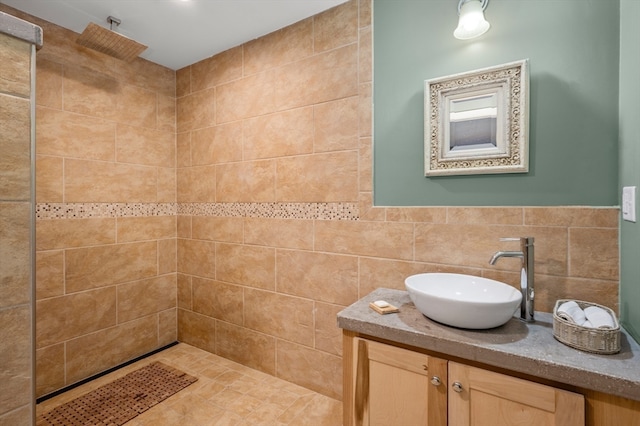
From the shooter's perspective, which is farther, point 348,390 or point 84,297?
point 84,297

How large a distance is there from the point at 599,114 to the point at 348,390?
5.21 ft

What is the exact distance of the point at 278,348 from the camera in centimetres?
217

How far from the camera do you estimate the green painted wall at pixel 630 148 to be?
1066 millimetres

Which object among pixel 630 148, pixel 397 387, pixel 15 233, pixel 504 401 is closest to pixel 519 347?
pixel 504 401

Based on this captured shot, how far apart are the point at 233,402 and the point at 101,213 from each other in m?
1.67

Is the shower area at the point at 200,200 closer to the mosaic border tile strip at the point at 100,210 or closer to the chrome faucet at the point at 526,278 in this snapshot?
the mosaic border tile strip at the point at 100,210

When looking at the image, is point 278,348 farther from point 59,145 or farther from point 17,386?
point 59,145

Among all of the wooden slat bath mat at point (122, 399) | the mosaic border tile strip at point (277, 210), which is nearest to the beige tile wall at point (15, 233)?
the wooden slat bath mat at point (122, 399)

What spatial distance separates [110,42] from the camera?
2.01 m

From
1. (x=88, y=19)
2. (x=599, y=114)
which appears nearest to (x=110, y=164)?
(x=88, y=19)

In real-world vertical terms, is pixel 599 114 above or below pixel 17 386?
above

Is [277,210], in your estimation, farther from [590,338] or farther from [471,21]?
[590,338]

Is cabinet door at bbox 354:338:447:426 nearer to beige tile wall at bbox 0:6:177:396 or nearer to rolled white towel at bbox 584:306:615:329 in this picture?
Answer: rolled white towel at bbox 584:306:615:329

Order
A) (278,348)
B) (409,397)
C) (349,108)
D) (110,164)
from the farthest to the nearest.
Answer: (110,164) → (278,348) → (349,108) → (409,397)
